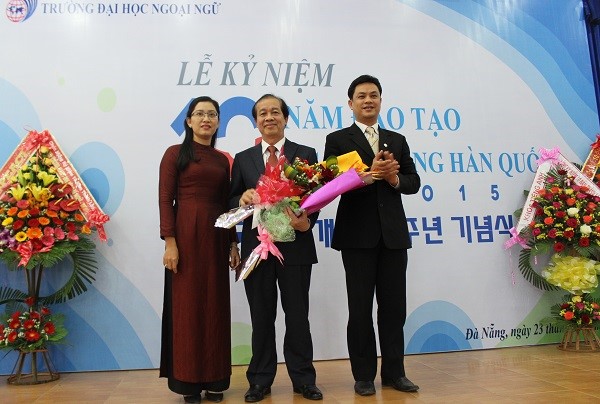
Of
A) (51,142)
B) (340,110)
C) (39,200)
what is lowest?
(39,200)

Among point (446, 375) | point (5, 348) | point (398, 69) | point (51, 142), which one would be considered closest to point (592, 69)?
point (398, 69)

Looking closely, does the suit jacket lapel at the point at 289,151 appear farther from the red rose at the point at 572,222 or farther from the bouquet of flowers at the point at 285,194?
the red rose at the point at 572,222

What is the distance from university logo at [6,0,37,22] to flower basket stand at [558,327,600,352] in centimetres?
Result: 426

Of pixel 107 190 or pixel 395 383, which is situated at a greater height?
pixel 107 190

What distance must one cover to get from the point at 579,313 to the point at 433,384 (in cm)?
141

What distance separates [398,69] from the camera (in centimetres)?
367

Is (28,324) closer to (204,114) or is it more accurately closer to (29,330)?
(29,330)

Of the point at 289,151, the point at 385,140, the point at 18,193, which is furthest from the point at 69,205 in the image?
the point at 385,140

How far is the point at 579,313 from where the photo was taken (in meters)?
3.38

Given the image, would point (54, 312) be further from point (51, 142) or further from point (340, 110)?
point (340, 110)

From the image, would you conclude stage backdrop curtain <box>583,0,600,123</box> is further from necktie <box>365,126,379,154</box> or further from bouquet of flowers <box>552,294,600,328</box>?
necktie <box>365,126,379,154</box>

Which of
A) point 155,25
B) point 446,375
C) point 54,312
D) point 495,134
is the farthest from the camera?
point 495,134

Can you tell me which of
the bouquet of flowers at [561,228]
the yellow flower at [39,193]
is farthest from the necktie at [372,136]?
the yellow flower at [39,193]

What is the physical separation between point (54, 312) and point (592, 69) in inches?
170
